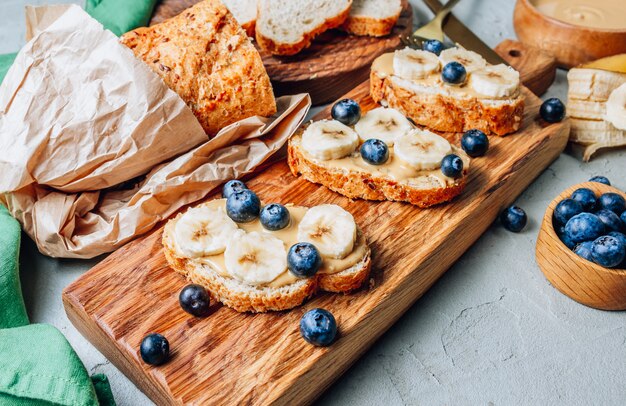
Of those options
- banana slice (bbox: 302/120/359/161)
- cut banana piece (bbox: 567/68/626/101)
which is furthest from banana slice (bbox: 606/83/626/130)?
banana slice (bbox: 302/120/359/161)

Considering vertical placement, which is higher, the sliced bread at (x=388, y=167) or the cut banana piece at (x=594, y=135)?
the sliced bread at (x=388, y=167)

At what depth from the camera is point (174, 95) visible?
325 centimetres

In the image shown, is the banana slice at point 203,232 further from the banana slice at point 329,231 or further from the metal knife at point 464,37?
the metal knife at point 464,37

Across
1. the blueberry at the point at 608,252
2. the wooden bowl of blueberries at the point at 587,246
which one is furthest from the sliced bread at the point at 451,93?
the blueberry at the point at 608,252

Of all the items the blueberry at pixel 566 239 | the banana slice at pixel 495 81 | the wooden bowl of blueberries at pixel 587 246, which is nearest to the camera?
the wooden bowl of blueberries at pixel 587 246

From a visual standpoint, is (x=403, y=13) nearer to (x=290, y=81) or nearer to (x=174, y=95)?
(x=290, y=81)

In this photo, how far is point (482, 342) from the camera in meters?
2.84

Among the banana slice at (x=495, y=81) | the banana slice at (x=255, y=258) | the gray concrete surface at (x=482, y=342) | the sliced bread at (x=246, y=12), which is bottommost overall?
the gray concrete surface at (x=482, y=342)

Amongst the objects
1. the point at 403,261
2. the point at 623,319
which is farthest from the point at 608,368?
the point at 403,261

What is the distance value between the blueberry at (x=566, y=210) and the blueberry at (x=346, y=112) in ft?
3.66

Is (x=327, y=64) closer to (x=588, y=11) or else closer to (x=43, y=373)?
(x=588, y=11)

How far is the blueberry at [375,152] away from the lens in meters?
3.12

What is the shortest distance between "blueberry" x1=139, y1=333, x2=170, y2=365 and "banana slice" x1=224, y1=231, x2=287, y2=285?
0.38m

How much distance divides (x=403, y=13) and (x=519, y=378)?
9.02 feet
